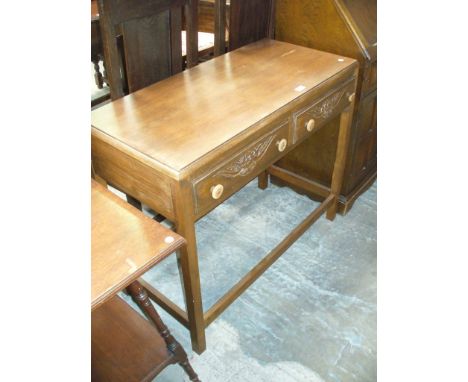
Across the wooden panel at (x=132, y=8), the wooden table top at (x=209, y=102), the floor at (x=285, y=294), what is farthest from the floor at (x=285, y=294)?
the wooden panel at (x=132, y=8)

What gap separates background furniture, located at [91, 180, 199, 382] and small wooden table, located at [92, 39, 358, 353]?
0.14m

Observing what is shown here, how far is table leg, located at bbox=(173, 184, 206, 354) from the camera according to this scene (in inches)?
51.3

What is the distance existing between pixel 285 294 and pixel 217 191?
0.92m

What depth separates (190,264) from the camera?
1.48 metres

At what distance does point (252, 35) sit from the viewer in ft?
7.05

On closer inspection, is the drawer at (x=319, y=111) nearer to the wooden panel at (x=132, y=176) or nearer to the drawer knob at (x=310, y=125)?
the drawer knob at (x=310, y=125)

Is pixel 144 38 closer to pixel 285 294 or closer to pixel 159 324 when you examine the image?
pixel 159 324

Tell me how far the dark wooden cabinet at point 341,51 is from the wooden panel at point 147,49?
2.35 ft

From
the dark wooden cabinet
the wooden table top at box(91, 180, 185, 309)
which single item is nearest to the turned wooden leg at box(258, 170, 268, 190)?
the dark wooden cabinet

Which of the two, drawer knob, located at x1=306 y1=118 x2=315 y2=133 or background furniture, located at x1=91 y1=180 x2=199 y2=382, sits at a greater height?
drawer knob, located at x1=306 y1=118 x2=315 y2=133

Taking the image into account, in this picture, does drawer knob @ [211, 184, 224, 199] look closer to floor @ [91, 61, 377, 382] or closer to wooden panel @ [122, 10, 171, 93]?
wooden panel @ [122, 10, 171, 93]

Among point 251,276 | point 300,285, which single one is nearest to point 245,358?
point 251,276

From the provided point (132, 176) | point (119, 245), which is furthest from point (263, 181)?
point (119, 245)

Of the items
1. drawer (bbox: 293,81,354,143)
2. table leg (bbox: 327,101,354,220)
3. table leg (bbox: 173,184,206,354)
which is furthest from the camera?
table leg (bbox: 327,101,354,220)
